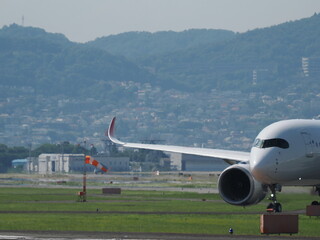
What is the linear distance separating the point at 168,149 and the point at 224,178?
10.9 meters

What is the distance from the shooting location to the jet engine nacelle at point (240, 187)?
51.1m

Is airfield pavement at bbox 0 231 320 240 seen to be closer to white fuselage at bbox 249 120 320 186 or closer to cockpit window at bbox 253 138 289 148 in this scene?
white fuselage at bbox 249 120 320 186

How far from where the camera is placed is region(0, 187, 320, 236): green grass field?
148ft

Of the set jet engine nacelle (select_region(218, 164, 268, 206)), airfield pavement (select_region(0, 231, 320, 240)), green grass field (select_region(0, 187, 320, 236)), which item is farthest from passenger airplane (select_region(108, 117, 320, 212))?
airfield pavement (select_region(0, 231, 320, 240))

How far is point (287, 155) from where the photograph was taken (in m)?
49.8

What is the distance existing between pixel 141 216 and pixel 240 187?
5285 mm

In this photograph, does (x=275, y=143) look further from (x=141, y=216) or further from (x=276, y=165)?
(x=141, y=216)

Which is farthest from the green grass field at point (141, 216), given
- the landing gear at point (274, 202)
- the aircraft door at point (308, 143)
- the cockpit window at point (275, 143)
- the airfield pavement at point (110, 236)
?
the cockpit window at point (275, 143)

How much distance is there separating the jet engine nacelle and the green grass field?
950 mm

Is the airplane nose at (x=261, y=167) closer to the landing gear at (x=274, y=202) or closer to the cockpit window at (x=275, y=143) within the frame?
the cockpit window at (x=275, y=143)

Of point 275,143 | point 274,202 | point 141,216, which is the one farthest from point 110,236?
point 274,202

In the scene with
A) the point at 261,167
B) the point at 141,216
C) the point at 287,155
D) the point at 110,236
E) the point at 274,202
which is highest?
the point at 287,155

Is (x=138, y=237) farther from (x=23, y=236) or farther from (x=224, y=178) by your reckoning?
(x=224, y=178)

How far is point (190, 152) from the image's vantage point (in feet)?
199
